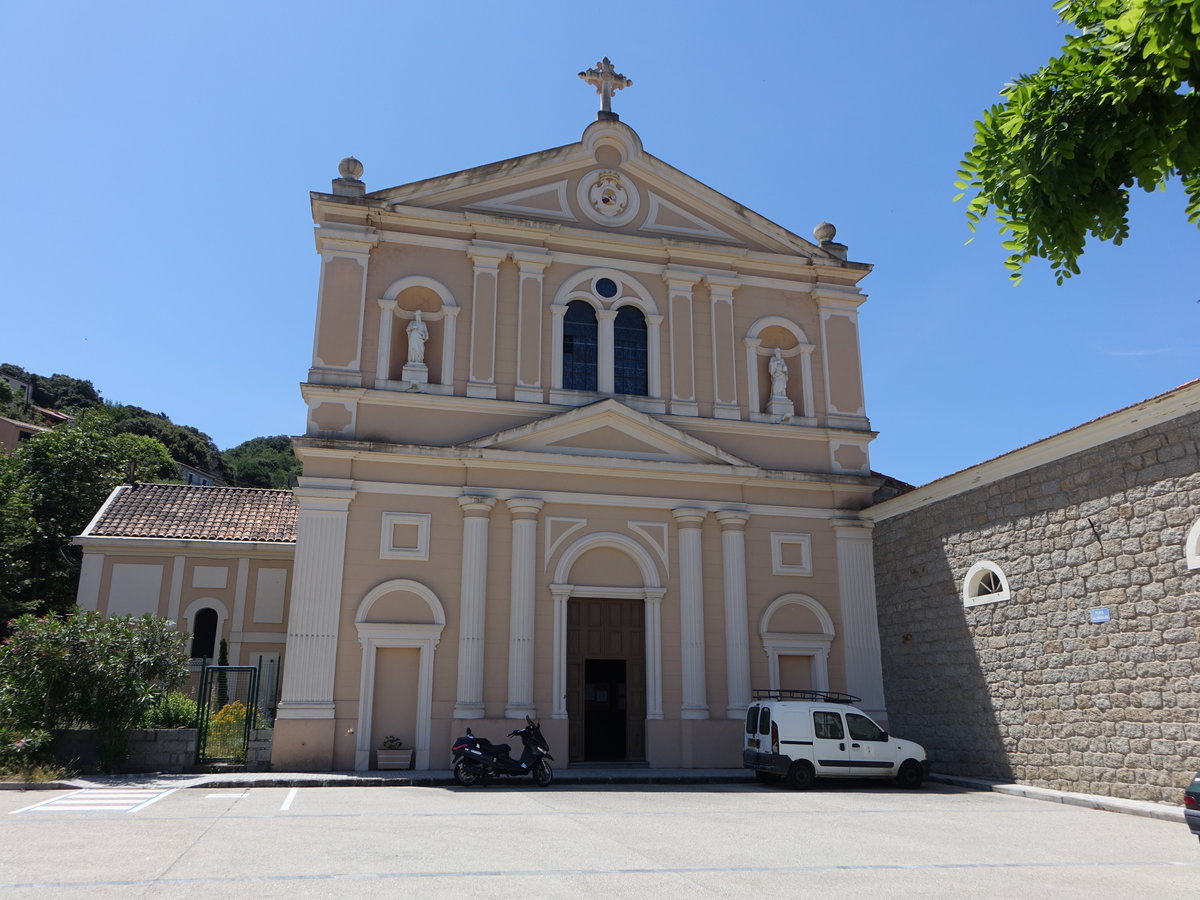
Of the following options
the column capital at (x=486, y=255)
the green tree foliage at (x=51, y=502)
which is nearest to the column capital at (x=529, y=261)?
the column capital at (x=486, y=255)

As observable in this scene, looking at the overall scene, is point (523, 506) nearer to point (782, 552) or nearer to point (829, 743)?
point (782, 552)

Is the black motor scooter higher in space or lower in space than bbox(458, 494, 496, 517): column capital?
lower

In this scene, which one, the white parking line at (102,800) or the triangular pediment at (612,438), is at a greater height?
the triangular pediment at (612,438)

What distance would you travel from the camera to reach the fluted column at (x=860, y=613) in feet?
63.6

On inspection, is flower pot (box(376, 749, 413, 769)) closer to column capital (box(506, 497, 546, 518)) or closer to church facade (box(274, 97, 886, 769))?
church facade (box(274, 97, 886, 769))

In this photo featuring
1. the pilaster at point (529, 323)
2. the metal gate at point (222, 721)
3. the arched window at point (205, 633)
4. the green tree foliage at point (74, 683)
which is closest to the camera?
the green tree foliage at point (74, 683)

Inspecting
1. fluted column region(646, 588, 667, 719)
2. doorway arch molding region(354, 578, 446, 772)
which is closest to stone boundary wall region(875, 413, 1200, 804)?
fluted column region(646, 588, 667, 719)

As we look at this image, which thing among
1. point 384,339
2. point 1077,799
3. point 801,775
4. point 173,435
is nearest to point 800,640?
point 801,775

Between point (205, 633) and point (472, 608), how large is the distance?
1055 centimetres

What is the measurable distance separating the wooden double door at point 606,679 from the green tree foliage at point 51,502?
1981 centimetres

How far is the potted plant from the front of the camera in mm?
16672

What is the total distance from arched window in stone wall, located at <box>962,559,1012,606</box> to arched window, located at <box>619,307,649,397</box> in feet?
25.7

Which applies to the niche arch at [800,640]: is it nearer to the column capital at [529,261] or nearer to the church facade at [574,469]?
the church facade at [574,469]

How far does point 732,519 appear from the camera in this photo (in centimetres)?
1961
